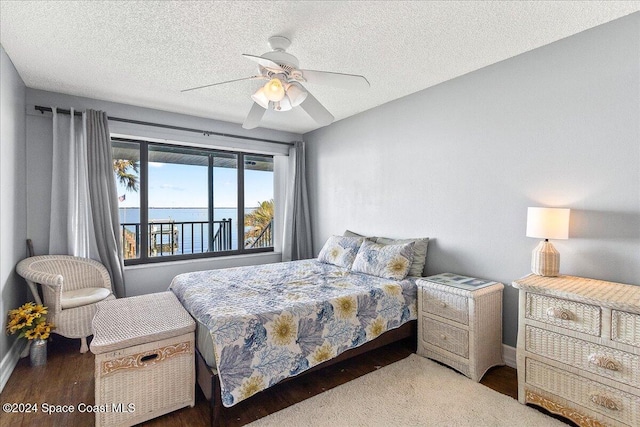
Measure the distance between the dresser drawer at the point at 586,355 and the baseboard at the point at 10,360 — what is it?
3.63 metres

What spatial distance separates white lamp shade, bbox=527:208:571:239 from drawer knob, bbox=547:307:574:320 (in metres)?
0.47

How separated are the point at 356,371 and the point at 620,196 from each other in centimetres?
220

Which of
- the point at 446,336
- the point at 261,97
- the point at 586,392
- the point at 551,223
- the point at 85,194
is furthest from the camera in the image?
the point at 85,194

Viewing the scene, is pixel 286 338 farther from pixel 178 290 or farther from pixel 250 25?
pixel 250 25

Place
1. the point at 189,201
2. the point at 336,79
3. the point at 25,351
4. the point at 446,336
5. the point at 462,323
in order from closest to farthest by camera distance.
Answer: the point at 336,79, the point at 462,323, the point at 446,336, the point at 25,351, the point at 189,201

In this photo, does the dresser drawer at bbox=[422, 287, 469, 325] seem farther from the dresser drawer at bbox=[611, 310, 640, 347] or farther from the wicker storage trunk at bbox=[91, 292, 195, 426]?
the wicker storage trunk at bbox=[91, 292, 195, 426]

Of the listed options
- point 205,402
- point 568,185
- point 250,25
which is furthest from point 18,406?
point 568,185

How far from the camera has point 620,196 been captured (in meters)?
2.03

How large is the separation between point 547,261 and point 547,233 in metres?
0.22

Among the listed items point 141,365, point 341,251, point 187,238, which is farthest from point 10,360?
point 341,251

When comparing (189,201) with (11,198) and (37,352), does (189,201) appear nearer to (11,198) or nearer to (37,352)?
(11,198)

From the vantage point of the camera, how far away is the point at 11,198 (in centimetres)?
260

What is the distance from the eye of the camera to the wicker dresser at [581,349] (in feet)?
5.42

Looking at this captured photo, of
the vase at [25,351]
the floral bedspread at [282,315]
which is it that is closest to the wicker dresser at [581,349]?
the floral bedspread at [282,315]
